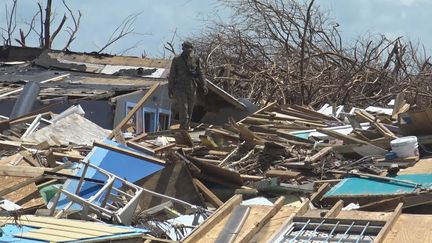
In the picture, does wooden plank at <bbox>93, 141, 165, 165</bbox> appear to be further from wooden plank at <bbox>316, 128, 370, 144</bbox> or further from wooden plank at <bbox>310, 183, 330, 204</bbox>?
wooden plank at <bbox>316, 128, 370, 144</bbox>

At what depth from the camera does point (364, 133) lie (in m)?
11.0

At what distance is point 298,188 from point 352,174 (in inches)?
32.2

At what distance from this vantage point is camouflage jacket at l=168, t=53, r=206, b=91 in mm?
13094

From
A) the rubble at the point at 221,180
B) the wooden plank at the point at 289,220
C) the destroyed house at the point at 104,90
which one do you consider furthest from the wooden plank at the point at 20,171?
the destroyed house at the point at 104,90

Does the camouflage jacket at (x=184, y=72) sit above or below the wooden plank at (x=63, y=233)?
above

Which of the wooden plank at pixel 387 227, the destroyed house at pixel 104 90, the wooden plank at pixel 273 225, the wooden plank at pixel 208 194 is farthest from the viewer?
the destroyed house at pixel 104 90

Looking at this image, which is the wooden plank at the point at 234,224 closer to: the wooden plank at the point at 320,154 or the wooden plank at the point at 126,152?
the wooden plank at the point at 126,152

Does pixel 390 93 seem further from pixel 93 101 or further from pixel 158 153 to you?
pixel 158 153

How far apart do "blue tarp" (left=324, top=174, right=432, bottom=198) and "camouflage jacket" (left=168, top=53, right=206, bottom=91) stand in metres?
4.94

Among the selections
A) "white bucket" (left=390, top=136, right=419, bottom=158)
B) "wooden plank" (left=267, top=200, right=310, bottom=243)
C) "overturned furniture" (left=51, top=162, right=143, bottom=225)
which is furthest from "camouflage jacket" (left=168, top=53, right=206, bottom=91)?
"wooden plank" (left=267, top=200, right=310, bottom=243)

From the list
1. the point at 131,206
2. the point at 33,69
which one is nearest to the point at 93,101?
the point at 33,69

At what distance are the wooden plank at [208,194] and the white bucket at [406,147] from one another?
8.66 feet

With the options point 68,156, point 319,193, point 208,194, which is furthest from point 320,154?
point 68,156

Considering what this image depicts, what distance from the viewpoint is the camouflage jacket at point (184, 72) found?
13.1 m
